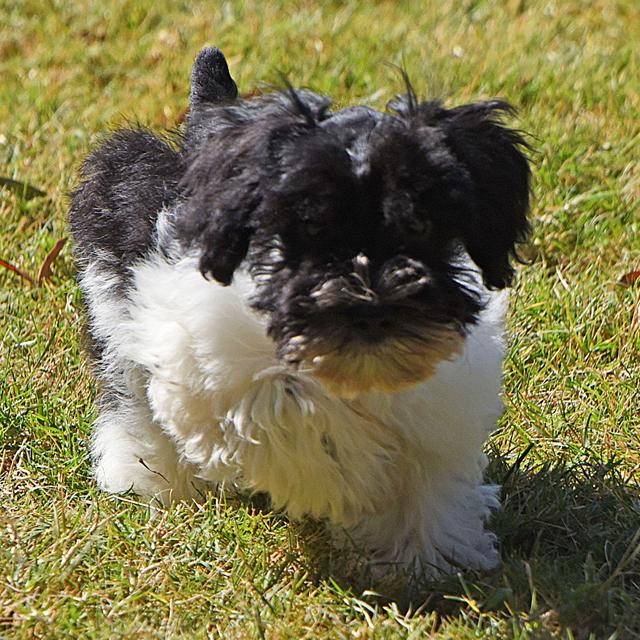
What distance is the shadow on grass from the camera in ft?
9.30

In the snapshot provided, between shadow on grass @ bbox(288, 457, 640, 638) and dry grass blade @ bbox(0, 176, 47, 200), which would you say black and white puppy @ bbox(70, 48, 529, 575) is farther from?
Answer: dry grass blade @ bbox(0, 176, 47, 200)

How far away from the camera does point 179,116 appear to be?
5602 millimetres

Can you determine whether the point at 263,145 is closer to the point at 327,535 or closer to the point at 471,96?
the point at 327,535

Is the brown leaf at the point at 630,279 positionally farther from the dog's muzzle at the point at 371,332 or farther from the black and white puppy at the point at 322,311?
the dog's muzzle at the point at 371,332

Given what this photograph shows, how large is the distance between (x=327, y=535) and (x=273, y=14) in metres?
4.19

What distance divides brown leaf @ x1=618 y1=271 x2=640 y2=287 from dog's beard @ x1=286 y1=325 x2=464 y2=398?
199cm

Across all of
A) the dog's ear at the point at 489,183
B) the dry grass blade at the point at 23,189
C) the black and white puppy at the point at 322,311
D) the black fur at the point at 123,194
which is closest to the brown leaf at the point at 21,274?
the dry grass blade at the point at 23,189

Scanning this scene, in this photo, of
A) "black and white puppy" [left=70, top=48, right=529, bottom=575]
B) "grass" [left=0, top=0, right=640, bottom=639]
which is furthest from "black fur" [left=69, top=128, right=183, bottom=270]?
"grass" [left=0, top=0, right=640, bottom=639]

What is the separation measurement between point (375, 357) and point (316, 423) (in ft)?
1.41

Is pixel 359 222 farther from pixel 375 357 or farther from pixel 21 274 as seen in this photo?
pixel 21 274

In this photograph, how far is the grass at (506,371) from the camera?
291 cm

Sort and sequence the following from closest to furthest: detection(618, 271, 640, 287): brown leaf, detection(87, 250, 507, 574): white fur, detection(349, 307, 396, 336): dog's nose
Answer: detection(349, 307, 396, 336): dog's nose → detection(87, 250, 507, 574): white fur → detection(618, 271, 640, 287): brown leaf

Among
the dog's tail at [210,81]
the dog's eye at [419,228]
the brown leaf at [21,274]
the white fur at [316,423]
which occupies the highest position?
the dog's eye at [419,228]

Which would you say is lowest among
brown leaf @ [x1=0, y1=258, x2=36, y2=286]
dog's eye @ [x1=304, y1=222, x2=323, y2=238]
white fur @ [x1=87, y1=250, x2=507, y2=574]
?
brown leaf @ [x1=0, y1=258, x2=36, y2=286]
